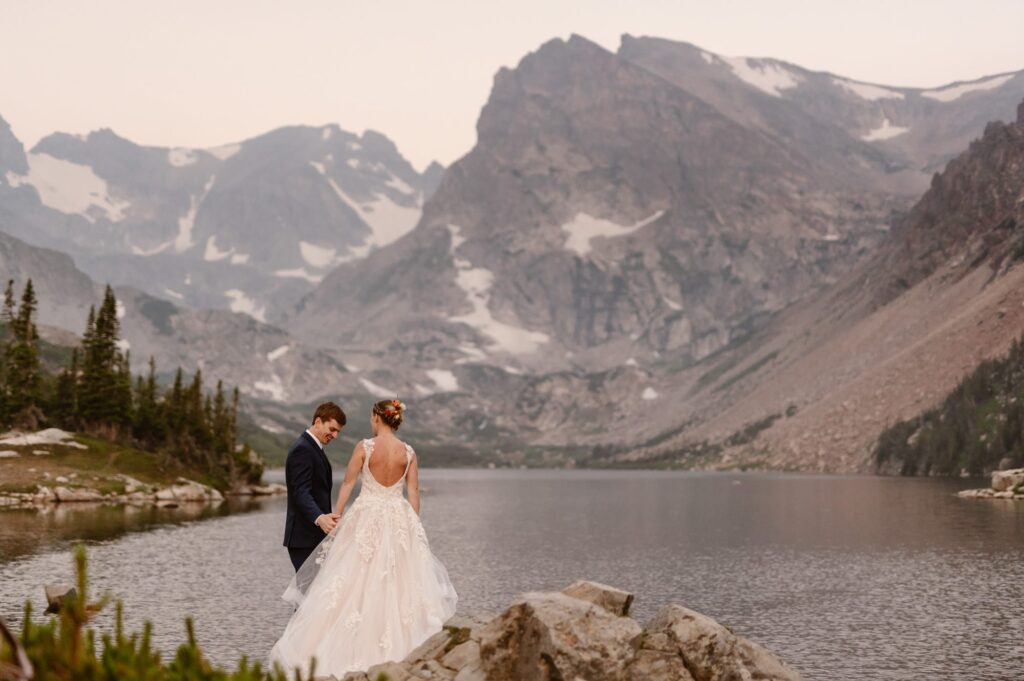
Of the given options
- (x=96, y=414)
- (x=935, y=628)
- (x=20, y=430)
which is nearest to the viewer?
(x=935, y=628)

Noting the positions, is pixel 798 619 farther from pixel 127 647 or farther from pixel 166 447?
pixel 166 447

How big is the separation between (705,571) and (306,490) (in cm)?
5890

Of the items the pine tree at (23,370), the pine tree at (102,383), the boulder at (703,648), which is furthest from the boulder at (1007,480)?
the boulder at (703,648)

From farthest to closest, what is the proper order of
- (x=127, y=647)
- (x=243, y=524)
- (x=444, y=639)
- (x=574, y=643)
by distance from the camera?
(x=243, y=524), (x=444, y=639), (x=574, y=643), (x=127, y=647)

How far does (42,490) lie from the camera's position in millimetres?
114312

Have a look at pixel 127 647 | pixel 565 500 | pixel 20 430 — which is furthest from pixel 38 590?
pixel 565 500

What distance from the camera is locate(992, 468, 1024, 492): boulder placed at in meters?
157

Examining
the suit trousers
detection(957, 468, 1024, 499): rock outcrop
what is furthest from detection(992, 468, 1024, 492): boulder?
the suit trousers

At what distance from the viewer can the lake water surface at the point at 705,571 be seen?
1871 inches

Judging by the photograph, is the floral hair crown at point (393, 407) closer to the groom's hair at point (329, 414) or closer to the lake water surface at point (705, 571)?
the groom's hair at point (329, 414)

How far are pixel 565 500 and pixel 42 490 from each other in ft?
342

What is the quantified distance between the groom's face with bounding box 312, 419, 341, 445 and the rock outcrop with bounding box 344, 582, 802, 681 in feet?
18.9

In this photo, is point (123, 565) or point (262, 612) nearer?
point (262, 612)

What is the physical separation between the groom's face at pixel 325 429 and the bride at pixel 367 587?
1.03 meters
